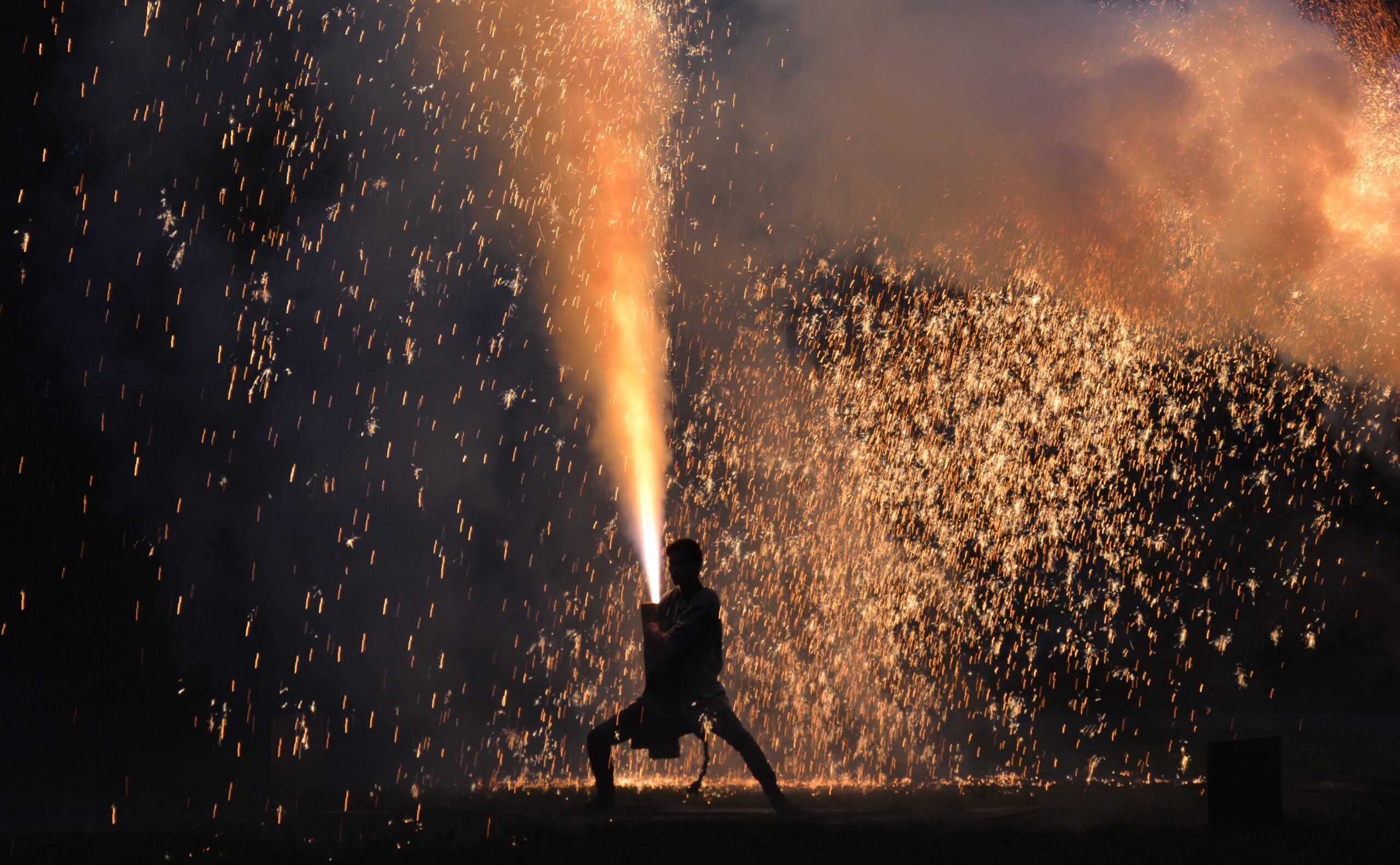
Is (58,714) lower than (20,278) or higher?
lower

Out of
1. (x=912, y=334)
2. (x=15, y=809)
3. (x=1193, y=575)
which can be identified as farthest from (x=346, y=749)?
(x=1193, y=575)

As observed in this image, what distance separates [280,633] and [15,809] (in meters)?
4.05

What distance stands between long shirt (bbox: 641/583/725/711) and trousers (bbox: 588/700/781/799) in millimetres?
57

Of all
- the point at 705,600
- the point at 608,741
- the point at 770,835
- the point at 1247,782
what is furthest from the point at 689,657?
the point at 1247,782

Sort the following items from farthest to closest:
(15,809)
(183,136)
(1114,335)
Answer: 1. (1114,335)
2. (183,136)
3. (15,809)

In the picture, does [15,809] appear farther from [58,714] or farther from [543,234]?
[543,234]

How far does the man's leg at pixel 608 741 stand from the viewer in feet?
19.4

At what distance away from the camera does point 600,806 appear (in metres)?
5.89

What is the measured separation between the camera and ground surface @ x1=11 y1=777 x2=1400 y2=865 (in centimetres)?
455

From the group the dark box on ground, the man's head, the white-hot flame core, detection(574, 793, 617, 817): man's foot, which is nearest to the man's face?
the man's head

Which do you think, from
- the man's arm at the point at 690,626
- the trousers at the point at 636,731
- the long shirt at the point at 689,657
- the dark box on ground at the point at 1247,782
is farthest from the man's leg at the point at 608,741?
the dark box on ground at the point at 1247,782

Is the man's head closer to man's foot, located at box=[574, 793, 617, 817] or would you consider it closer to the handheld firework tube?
the handheld firework tube

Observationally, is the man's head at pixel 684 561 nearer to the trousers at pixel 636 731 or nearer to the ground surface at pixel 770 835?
the trousers at pixel 636 731

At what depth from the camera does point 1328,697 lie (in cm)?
1783
